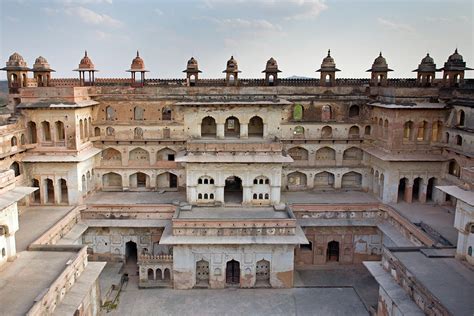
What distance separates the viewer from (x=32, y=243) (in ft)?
57.6

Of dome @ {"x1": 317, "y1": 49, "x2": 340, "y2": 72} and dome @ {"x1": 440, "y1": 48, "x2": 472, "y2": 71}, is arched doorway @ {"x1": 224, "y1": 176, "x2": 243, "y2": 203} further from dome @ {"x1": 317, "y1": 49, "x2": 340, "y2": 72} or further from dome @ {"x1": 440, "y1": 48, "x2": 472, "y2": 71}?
dome @ {"x1": 440, "y1": 48, "x2": 472, "y2": 71}

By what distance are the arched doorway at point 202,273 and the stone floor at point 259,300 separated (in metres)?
0.48

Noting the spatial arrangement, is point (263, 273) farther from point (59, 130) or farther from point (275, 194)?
point (59, 130)

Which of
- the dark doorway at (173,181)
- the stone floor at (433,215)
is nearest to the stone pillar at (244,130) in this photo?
the dark doorway at (173,181)

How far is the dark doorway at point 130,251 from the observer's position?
23.5m

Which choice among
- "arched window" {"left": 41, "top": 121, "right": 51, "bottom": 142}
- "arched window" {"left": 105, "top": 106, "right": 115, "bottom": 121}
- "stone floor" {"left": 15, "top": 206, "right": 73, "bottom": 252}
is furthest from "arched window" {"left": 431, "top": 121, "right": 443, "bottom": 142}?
"arched window" {"left": 41, "top": 121, "right": 51, "bottom": 142}

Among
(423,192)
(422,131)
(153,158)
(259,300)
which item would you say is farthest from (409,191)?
(153,158)

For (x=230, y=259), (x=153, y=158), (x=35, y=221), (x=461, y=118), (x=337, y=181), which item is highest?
(x=461, y=118)

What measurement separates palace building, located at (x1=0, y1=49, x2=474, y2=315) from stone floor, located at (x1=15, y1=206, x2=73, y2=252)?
384 millimetres

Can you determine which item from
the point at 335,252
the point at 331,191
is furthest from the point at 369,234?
the point at 331,191

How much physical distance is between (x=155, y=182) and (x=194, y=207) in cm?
534

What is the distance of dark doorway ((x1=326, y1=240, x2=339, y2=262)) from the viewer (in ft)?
78.2

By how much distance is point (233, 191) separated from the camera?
994 inches

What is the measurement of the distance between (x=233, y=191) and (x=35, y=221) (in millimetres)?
10293
